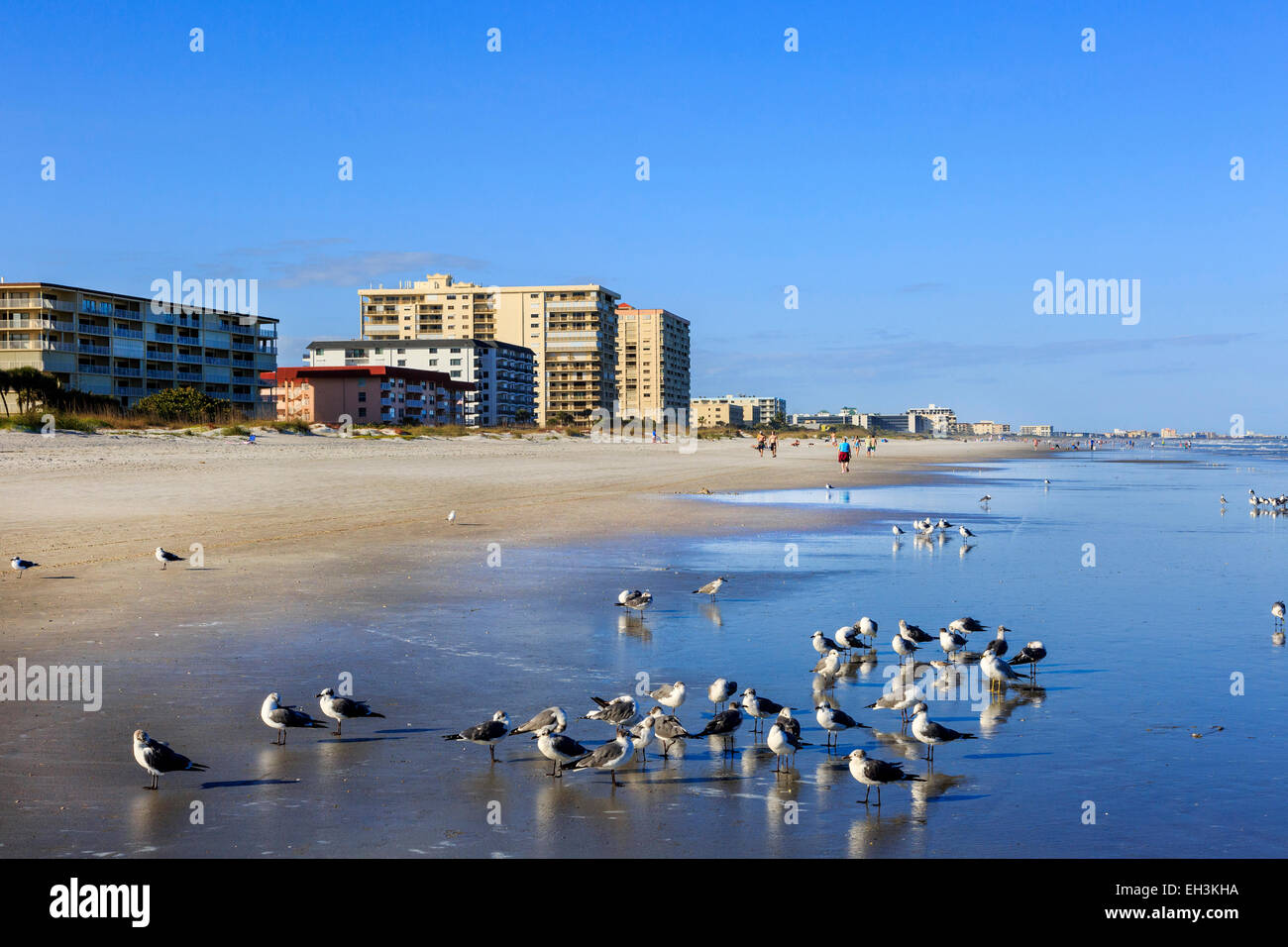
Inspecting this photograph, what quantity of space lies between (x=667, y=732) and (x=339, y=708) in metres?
2.54

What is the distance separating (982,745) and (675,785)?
Answer: 2.59 metres

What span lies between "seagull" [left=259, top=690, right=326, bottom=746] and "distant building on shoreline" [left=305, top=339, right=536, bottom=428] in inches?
6346

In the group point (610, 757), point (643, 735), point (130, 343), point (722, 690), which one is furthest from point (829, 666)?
point (130, 343)

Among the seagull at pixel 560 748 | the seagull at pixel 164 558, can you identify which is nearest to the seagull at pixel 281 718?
the seagull at pixel 560 748

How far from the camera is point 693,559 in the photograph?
62.3 ft

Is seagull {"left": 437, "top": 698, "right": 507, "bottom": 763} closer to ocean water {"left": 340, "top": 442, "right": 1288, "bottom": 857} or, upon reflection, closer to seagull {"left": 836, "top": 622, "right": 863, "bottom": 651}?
ocean water {"left": 340, "top": 442, "right": 1288, "bottom": 857}

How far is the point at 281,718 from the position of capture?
7.68 metres

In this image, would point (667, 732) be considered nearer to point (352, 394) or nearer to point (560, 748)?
point (560, 748)

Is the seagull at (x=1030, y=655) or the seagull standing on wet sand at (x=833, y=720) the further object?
the seagull at (x=1030, y=655)

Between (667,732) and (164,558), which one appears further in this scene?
(164,558)

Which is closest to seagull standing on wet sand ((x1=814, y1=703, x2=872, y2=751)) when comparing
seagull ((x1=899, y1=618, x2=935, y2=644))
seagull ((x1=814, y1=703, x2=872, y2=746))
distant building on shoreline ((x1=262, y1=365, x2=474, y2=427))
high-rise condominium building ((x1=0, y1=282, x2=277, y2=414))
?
seagull ((x1=814, y1=703, x2=872, y2=746))

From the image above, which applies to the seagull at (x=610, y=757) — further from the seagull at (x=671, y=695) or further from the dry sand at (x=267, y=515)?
the dry sand at (x=267, y=515)

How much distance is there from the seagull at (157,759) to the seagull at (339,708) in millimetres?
1275

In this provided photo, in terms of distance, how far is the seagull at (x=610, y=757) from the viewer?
23.0ft
